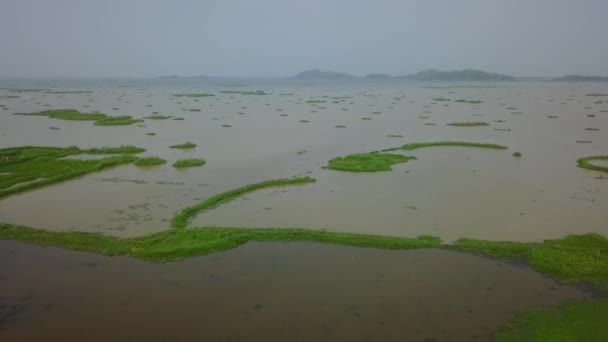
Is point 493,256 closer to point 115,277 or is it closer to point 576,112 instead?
point 115,277

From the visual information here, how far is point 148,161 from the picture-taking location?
25.1m

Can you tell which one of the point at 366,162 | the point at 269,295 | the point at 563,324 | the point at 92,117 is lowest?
the point at 269,295

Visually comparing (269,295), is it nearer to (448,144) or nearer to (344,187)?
(344,187)

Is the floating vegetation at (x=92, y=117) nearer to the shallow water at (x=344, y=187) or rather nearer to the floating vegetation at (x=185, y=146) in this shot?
the shallow water at (x=344, y=187)

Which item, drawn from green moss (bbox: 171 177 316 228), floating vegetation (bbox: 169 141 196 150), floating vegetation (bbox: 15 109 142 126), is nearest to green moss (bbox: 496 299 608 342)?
green moss (bbox: 171 177 316 228)

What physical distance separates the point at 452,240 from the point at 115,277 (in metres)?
10.9

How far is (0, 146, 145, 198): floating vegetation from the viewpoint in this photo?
807 inches

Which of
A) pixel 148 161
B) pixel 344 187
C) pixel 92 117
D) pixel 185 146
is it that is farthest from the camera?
→ pixel 92 117

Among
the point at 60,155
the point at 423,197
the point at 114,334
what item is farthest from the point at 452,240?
the point at 60,155

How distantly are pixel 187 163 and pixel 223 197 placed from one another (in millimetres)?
7610

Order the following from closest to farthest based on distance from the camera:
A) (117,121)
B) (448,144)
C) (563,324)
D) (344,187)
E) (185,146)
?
(563,324) < (344,187) < (185,146) < (448,144) < (117,121)

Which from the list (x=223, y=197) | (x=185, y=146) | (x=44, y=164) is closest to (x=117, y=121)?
(x=185, y=146)

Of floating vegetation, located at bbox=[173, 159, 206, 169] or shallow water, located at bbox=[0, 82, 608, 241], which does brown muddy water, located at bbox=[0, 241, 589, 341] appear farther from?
floating vegetation, located at bbox=[173, 159, 206, 169]

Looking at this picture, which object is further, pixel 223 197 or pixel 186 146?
pixel 186 146
